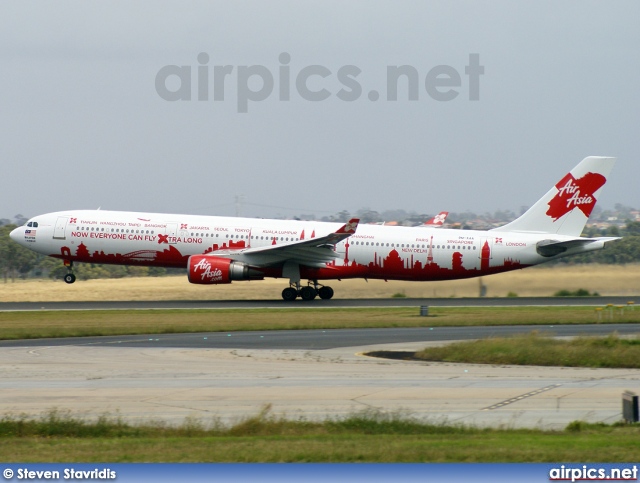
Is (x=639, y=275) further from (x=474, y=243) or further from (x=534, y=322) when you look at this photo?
(x=534, y=322)

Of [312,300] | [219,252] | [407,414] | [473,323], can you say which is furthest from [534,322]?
[407,414]

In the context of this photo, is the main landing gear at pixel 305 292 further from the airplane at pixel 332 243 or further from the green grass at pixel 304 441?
the green grass at pixel 304 441

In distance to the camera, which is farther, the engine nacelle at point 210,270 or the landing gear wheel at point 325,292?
the landing gear wheel at point 325,292

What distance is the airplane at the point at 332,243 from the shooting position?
42406 mm

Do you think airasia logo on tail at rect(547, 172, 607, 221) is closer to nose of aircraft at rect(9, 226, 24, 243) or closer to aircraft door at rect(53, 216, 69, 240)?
aircraft door at rect(53, 216, 69, 240)

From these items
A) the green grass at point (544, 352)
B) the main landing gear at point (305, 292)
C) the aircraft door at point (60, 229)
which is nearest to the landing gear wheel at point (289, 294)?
the main landing gear at point (305, 292)

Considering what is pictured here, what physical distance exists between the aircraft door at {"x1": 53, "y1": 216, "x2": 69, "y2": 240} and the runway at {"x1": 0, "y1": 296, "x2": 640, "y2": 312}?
3108 millimetres

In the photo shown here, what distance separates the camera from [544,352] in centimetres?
2397

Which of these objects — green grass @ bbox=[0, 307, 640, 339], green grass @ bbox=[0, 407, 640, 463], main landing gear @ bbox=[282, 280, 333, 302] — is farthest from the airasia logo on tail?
green grass @ bbox=[0, 407, 640, 463]

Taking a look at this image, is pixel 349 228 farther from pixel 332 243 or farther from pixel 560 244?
pixel 560 244

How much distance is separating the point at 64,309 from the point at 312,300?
11.2 metres

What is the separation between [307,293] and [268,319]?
348 inches

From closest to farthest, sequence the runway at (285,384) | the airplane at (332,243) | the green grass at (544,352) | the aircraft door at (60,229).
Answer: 1. the runway at (285,384)
2. the green grass at (544,352)
3. the airplane at (332,243)
4. the aircraft door at (60,229)

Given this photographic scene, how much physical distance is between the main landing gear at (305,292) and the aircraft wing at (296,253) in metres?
1.42
